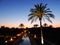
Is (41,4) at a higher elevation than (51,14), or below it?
higher

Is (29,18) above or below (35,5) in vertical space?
below

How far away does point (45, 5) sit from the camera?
40875mm

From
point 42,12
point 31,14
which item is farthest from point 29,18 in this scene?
point 42,12

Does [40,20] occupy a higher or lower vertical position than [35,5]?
lower

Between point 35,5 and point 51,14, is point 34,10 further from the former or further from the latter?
point 51,14

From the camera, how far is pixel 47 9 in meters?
41.2

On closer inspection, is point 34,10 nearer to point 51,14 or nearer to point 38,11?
point 38,11

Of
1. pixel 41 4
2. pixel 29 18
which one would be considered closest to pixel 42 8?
pixel 41 4

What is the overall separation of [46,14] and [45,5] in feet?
7.58

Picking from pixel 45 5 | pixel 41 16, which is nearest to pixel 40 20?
pixel 41 16

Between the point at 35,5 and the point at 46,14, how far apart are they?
3.63 m

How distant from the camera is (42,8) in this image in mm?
41062

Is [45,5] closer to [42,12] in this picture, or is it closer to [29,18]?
[42,12]

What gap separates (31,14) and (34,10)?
131 centimetres
